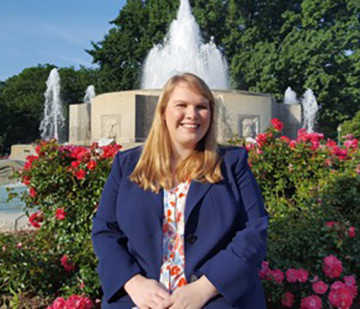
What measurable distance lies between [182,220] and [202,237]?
0.12 meters

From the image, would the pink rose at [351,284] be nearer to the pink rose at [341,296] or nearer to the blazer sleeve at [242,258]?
the pink rose at [341,296]

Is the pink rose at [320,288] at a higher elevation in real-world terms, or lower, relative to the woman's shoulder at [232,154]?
lower

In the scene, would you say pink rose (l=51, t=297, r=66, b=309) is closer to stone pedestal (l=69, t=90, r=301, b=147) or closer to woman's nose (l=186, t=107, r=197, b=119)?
woman's nose (l=186, t=107, r=197, b=119)

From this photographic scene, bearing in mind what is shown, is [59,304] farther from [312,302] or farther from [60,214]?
[312,302]

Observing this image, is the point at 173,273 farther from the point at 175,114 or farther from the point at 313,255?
the point at 313,255

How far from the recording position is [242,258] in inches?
64.5

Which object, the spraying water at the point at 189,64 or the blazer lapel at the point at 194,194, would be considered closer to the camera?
the blazer lapel at the point at 194,194

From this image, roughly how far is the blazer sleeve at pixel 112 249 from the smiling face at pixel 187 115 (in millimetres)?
340

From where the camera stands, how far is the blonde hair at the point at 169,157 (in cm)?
183

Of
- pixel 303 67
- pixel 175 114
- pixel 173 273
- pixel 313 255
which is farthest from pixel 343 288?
pixel 303 67

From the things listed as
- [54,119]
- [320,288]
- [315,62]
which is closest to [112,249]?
[320,288]

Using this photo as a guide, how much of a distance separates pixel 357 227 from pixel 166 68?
15.4 metres

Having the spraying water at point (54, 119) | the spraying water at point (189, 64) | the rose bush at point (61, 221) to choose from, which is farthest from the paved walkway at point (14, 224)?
the spraying water at point (54, 119)

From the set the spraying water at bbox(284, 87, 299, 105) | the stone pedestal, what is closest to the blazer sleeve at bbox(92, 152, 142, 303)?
the stone pedestal
